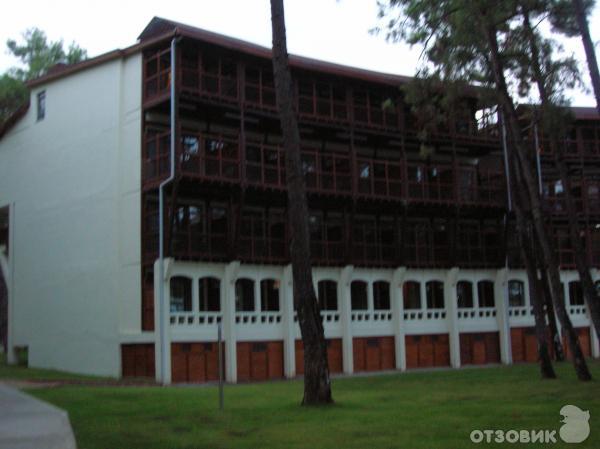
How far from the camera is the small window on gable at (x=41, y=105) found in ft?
116

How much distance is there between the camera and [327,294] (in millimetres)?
34344

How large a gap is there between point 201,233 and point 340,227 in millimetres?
7934

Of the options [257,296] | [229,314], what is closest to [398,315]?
[257,296]

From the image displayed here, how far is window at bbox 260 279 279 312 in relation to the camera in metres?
32.2

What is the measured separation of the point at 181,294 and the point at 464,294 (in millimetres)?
16532

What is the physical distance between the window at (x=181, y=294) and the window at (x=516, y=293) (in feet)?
61.3

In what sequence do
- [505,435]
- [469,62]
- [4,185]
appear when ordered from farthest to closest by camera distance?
1. [4,185]
2. [469,62]
3. [505,435]

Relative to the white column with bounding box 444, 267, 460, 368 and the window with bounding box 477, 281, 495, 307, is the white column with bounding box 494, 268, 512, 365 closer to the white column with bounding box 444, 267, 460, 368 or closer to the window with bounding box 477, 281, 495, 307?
the window with bounding box 477, 281, 495, 307

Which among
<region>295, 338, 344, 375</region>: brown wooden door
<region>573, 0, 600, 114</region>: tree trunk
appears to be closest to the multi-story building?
<region>295, 338, 344, 375</region>: brown wooden door

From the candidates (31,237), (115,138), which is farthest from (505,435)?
(31,237)

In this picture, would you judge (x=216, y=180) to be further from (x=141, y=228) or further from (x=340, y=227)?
(x=340, y=227)

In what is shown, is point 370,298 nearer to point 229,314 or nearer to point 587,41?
point 229,314

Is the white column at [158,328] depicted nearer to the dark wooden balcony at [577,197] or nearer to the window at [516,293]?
the window at [516,293]

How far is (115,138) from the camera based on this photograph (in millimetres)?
30469
